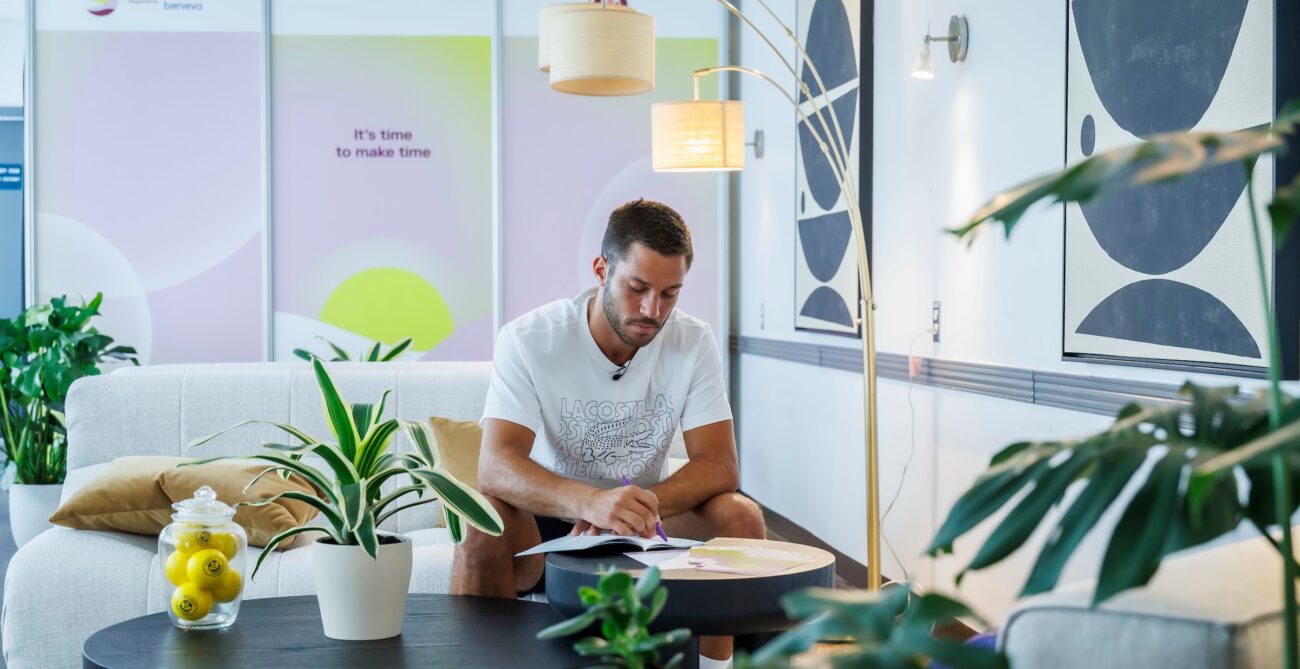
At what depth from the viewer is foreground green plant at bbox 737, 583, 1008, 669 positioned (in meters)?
0.65

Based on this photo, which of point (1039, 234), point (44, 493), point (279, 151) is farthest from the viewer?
point (279, 151)

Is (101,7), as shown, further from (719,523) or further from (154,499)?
(719,523)

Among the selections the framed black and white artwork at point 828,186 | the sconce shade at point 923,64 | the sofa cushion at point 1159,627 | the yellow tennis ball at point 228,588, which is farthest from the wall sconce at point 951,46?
the sofa cushion at point 1159,627

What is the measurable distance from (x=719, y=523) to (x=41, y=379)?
3233 millimetres

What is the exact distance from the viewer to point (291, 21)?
587 centimetres

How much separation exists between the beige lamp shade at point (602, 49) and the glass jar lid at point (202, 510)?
1813 mm

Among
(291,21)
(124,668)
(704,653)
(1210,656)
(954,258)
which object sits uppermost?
(291,21)

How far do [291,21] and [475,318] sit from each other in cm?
162

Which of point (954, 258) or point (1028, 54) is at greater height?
point (1028, 54)

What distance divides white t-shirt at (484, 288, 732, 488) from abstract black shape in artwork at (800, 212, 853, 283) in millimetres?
1708

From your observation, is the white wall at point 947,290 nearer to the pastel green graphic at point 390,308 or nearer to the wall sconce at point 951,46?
the wall sconce at point 951,46

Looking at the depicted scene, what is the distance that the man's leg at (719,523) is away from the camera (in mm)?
2494

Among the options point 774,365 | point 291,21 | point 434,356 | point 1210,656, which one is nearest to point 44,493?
point 434,356

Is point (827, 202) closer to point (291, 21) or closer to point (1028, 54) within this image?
point (1028, 54)
